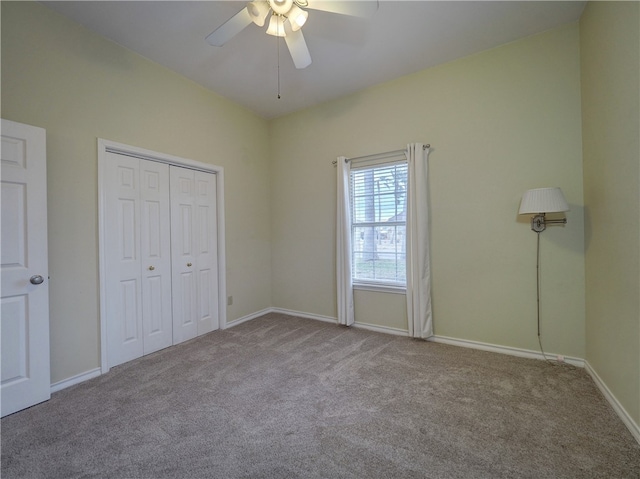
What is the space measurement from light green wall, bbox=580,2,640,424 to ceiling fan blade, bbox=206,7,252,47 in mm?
2330

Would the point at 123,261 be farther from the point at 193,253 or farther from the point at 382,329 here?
the point at 382,329

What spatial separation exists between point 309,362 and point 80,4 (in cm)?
349

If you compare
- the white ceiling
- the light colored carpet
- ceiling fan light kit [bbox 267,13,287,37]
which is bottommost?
the light colored carpet

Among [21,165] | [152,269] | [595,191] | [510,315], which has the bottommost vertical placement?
[510,315]

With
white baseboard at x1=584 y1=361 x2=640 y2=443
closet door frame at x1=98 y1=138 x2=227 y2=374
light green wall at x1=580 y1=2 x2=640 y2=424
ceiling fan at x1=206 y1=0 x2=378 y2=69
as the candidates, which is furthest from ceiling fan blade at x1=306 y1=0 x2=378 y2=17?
white baseboard at x1=584 y1=361 x2=640 y2=443

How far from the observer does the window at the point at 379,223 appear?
3248mm

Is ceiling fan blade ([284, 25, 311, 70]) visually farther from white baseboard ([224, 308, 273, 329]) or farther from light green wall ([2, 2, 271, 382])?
white baseboard ([224, 308, 273, 329])

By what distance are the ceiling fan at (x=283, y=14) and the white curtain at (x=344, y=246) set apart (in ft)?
5.23

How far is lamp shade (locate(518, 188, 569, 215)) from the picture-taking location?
222 centimetres

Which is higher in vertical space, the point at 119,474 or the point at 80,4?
the point at 80,4

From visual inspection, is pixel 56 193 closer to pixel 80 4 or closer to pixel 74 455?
pixel 80 4

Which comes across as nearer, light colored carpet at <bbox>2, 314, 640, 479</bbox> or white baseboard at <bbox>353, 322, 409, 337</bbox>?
light colored carpet at <bbox>2, 314, 640, 479</bbox>

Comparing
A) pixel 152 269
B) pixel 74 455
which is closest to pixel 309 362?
pixel 74 455

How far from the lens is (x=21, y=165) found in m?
1.91
